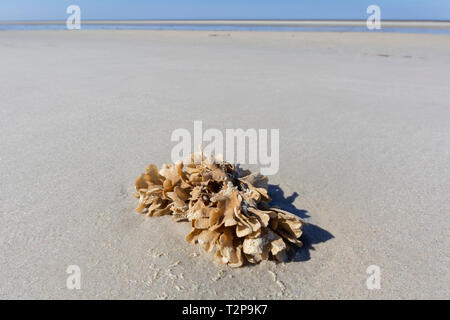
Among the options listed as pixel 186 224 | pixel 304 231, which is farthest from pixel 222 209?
pixel 304 231

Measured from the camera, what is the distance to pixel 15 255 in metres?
1.67

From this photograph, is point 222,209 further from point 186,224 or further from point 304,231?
point 304,231

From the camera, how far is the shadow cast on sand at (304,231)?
1.70m

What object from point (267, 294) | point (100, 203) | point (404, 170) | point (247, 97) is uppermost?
point (247, 97)

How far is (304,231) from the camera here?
1.84 m

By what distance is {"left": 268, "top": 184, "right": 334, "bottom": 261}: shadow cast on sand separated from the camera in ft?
5.58

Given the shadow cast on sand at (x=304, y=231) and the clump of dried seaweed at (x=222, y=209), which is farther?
the shadow cast on sand at (x=304, y=231)

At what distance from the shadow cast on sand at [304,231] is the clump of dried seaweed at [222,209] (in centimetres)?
→ 5

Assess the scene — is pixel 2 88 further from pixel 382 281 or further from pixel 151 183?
pixel 382 281

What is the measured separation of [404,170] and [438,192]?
0.30m

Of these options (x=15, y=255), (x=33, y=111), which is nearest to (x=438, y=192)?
(x=15, y=255)

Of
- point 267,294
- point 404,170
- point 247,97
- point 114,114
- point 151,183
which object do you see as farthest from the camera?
point 247,97

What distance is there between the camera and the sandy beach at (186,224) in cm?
156

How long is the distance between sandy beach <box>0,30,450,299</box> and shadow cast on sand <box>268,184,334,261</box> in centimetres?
1
